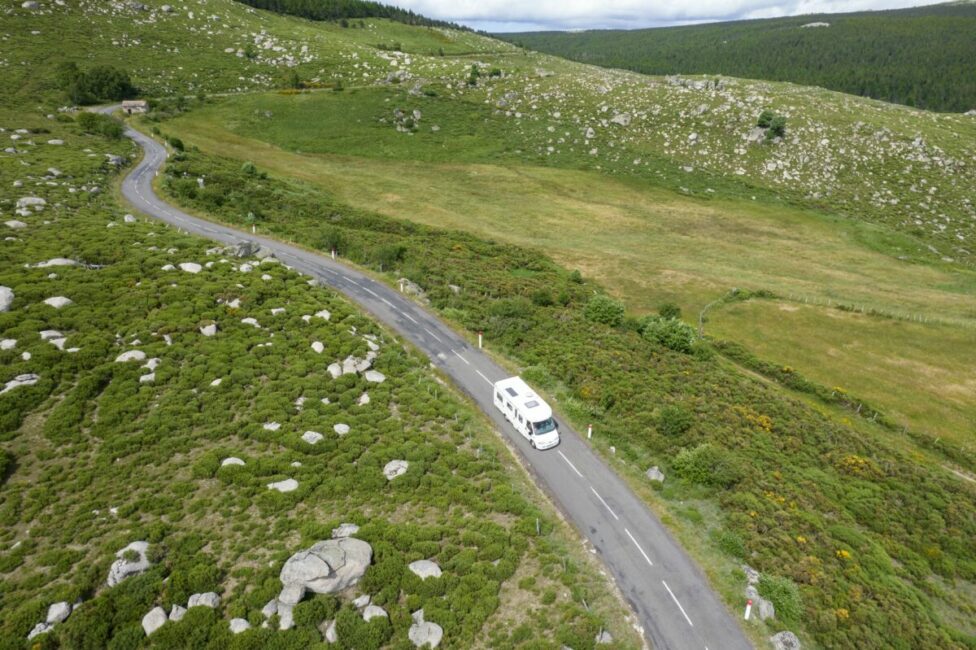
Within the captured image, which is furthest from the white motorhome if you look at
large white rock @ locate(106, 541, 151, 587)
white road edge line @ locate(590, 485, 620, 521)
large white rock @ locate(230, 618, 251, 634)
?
large white rock @ locate(106, 541, 151, 587)

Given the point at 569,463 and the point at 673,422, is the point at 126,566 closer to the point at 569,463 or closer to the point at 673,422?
the point at 569,463

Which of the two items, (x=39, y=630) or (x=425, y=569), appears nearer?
(x=39, y=630)

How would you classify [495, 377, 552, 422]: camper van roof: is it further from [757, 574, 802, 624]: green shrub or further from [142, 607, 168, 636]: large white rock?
[142, 607, 168, 636]: large white rock

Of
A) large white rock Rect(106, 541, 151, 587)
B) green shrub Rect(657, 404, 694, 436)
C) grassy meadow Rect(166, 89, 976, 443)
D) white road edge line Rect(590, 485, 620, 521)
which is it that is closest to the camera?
large white rock Rect(106, 541, 151, 587)

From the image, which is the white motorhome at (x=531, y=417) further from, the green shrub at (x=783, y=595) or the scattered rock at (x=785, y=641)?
the scattered rock at (x=785, y=641)

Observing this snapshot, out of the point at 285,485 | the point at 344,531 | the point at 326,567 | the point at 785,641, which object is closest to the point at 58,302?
the point at 285,485

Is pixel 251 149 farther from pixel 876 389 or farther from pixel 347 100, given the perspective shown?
pixel 876 389
